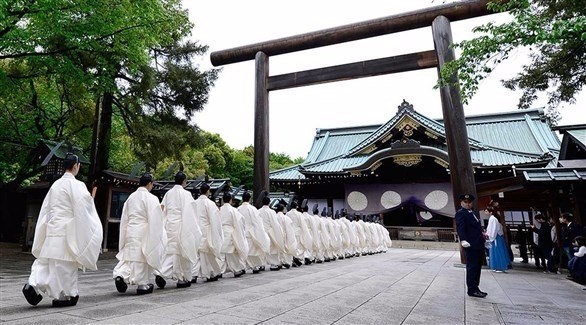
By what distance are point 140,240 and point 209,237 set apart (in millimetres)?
1524

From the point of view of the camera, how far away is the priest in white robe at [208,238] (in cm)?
605

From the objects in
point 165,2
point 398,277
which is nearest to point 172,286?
point 398,277

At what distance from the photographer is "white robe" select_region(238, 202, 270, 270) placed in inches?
299

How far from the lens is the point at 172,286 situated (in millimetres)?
5516

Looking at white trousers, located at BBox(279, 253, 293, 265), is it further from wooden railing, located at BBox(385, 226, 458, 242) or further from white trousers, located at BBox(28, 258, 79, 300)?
wooden railing, located at BBox(385, 226, 458, 242)

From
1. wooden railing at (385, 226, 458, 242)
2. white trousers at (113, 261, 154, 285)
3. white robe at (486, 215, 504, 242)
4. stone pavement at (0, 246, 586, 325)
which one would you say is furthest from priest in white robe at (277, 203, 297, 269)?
wooden railing at (385, 226, 458, 242)

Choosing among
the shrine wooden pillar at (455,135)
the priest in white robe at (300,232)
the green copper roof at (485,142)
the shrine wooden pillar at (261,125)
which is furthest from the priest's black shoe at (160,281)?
the green copper roof at (485,142)

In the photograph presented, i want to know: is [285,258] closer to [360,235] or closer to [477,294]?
[477,294]

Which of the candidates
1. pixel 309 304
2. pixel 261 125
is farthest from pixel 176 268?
pixel 261 125

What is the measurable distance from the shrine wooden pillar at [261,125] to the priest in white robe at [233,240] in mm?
3339

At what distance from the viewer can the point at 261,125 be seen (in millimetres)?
11039

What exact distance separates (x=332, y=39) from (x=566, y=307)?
8954 mm

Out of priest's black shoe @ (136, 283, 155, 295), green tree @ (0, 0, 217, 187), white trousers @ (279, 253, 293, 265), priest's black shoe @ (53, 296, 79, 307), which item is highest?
green tree @ (0, 0, 217, 187)

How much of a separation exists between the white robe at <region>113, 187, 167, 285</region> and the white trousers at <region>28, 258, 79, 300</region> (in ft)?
2.69
